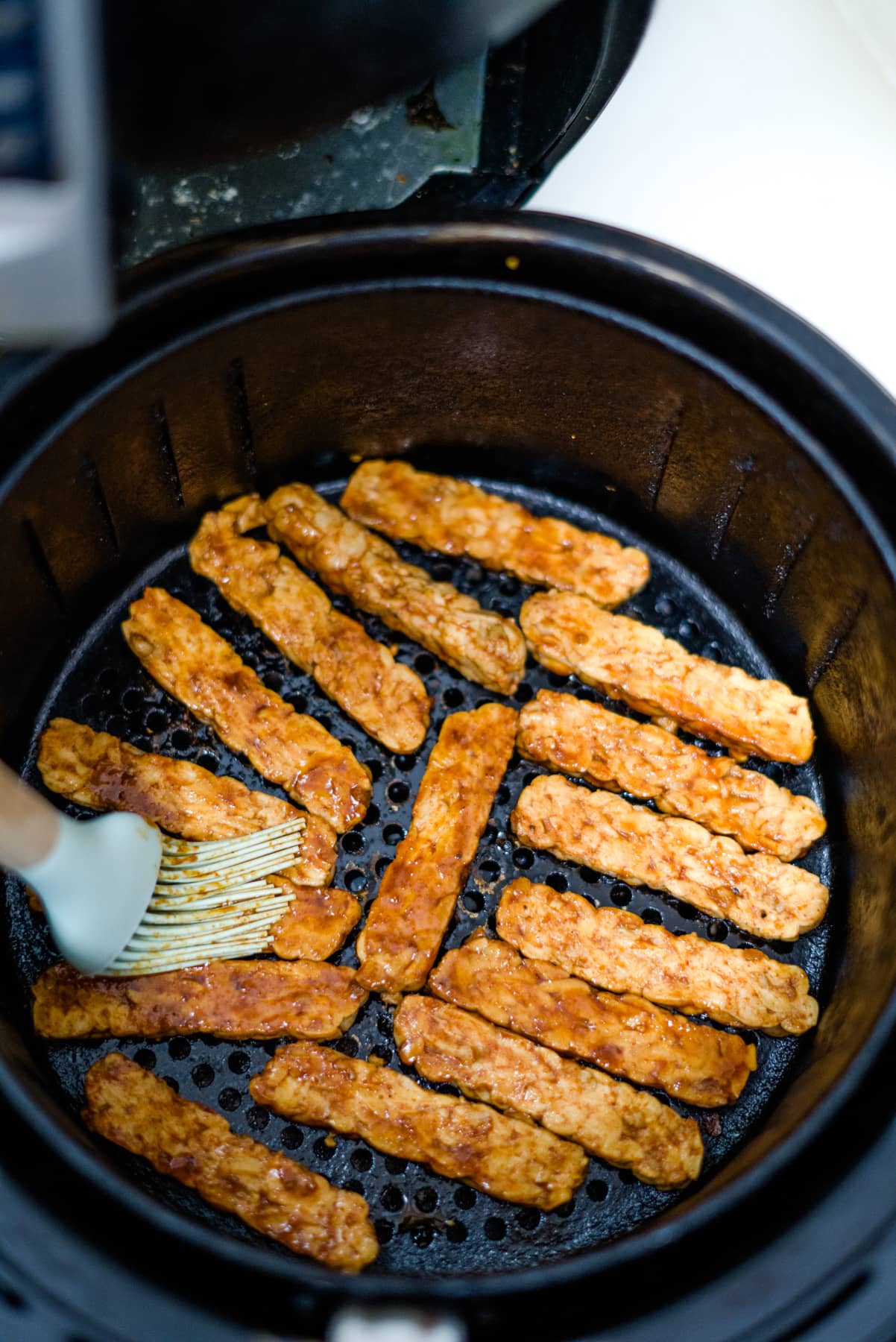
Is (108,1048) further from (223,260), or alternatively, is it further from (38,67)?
(38,67)

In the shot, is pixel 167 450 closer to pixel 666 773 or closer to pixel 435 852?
pixel 435 852

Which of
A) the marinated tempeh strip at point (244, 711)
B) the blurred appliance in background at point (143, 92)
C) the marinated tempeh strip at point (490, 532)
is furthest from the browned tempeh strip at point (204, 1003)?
the blurred appliance in background at point (143, 92)

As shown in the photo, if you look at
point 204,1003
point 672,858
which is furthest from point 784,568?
point 204,1003

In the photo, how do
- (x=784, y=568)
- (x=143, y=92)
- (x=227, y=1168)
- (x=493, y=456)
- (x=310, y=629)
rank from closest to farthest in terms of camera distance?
(x=143, y=92) → (x=227, y=1168) → (x=784, y=568) → (x=310, y=629) → (x=493, y=456)

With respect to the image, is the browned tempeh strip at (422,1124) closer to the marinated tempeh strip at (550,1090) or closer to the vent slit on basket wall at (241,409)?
the marinated tempeh strip at (550,1090)

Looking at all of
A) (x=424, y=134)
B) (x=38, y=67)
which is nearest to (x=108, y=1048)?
(x=38, y=67)
